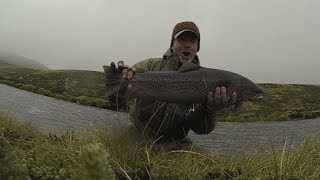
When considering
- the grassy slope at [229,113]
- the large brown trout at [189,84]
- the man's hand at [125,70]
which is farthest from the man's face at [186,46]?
the grassy slope at [229,113]

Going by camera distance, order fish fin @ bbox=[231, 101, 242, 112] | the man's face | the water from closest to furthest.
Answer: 1. fish fin @ bbox=[231, 101, 242, 112]
2. the man's face
3. the water

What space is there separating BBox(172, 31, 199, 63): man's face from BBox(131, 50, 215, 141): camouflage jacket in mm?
175

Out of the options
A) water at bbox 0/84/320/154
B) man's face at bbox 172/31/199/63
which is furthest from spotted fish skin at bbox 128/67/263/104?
man's face at bbox 172/31/199/63

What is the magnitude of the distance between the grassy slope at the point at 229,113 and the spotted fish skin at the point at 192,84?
29533 millimetres

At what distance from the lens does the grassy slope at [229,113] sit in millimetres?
38906

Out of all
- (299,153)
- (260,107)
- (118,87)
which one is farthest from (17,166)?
(260,107)

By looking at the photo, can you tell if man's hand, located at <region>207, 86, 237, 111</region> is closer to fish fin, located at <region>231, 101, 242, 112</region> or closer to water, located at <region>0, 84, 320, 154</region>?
fish fin, located at <region>231, 101, 242, 112</region>

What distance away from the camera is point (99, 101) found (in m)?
38.6

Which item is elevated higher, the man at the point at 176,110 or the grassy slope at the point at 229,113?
the man at the point at 176,110

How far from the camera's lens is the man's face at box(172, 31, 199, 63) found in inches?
386

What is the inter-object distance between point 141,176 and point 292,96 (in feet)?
153

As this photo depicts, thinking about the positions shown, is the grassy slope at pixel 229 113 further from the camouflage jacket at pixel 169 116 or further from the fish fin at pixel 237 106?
the fish fin at pixel 237 106

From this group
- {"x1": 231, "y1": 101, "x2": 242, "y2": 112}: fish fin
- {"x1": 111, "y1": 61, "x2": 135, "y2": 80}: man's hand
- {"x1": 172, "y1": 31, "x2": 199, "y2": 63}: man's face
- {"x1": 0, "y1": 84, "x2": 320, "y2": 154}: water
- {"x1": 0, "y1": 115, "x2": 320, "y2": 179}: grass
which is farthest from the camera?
{"x1": 0, "y1": 84, "x2": 320, "y2": 154}: water

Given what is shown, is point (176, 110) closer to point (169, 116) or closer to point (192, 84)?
point (169, 116)
